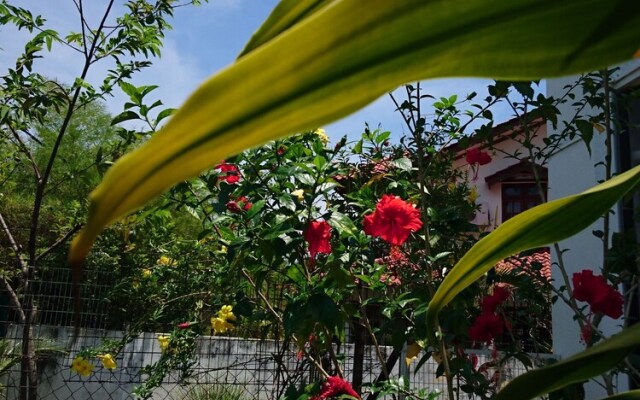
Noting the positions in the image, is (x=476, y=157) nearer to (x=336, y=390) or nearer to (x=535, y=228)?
(x=336, y=390)

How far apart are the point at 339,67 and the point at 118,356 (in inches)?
196

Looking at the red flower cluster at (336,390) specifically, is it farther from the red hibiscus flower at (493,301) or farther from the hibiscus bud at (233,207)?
the hibiscus bud at (233,207)

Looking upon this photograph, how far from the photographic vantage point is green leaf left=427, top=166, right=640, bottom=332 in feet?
1.55

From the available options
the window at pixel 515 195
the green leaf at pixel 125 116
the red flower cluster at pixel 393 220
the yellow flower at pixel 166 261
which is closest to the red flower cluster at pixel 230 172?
the green leaf at pixel 125 116

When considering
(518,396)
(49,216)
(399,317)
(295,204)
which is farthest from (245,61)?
(49,216)

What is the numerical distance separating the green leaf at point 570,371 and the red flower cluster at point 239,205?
72.4 inches

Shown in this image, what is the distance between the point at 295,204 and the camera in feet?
6.87

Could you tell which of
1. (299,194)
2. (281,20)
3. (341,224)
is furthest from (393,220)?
(281,20)

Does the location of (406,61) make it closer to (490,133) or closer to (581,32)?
(581,32)

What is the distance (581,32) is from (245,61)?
0.59ft

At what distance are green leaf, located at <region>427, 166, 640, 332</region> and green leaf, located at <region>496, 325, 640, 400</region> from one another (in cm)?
9

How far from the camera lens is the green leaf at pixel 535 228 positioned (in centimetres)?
47

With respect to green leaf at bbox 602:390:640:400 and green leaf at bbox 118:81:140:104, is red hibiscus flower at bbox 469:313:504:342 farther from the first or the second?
green leaf at bbox 602:390:640:400

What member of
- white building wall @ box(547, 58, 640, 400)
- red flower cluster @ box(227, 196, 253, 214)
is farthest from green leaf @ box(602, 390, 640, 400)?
white building wall @ box(547, 58, 640, 400)
